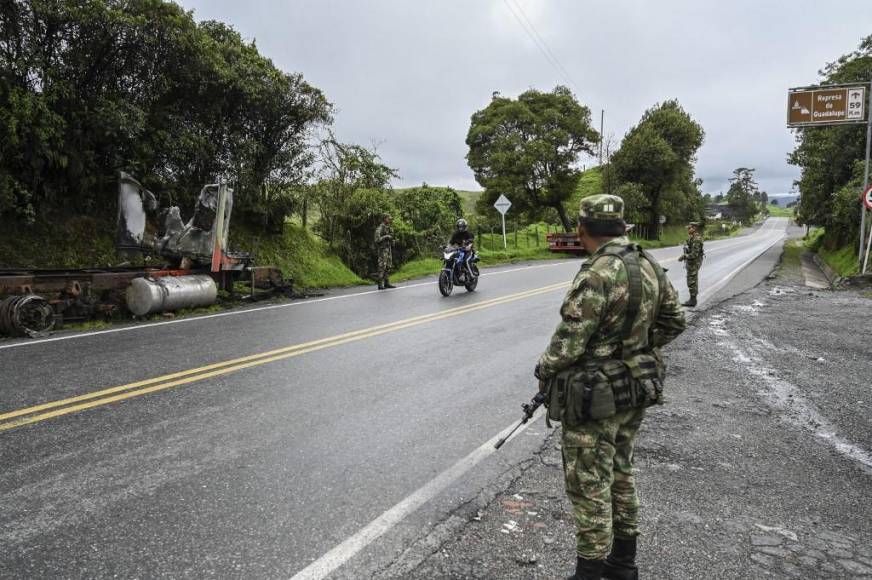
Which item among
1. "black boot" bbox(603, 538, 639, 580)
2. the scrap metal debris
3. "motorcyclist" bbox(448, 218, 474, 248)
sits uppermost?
"motorcyclist" bbox(448, 218, 474, 248)

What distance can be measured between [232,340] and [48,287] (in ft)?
10.5

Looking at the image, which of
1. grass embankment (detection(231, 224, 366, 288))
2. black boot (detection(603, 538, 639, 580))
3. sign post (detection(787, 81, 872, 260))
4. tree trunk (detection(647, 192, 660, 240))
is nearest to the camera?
black boot (detection(603, 538, 639, 580))

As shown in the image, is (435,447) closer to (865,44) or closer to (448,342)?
(448,342)

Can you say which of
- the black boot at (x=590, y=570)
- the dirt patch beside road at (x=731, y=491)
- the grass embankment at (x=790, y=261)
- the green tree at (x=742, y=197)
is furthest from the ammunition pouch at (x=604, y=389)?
the green tree at (x=742, y=197)

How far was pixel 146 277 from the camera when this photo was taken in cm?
944

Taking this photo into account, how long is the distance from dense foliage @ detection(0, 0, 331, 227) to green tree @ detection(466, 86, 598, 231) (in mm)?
25783

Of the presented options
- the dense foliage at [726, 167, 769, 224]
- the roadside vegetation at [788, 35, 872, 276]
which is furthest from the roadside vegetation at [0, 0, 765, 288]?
the dense foliage at [726, 167, 769, 224]

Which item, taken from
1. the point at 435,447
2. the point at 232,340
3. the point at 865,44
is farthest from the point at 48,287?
the point at 865,44

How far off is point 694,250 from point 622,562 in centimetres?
1089

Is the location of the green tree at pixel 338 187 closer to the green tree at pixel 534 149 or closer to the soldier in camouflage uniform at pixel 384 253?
the soldier in camouflage uniform at pixel 384 253

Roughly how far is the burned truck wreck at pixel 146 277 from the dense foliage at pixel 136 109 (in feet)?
5.39

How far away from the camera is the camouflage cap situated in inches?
111

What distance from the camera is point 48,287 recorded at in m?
8.44

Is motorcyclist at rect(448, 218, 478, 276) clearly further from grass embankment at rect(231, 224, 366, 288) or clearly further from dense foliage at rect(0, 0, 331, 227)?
dense foliage at rect(0, 0, 331, 227)
